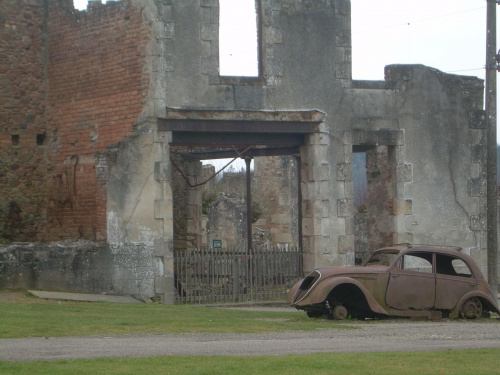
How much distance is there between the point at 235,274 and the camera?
68.3 feet

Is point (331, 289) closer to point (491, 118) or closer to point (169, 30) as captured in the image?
point (169, 30)

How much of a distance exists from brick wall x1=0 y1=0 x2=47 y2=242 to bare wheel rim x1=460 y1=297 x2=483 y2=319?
9944mm

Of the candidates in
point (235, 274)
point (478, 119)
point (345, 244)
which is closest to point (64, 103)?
point (235, 274)

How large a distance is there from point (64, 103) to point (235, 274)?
522cm

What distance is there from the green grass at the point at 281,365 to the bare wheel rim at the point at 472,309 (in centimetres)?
609

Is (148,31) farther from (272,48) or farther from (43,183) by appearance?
(43,183)

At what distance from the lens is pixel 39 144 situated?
71.0 ft

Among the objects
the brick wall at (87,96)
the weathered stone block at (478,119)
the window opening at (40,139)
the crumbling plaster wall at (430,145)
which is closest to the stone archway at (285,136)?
the crumbling plaster wall at (430,145)

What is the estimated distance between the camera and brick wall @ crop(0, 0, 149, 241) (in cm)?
2008

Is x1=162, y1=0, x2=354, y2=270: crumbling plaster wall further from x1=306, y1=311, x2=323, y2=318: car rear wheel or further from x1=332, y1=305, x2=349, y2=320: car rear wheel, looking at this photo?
x1=332, y1=305, x2=349, y2=320: car rear wheel

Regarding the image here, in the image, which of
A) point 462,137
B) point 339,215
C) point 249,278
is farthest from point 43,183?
point 462,137

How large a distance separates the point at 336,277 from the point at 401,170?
6.32m

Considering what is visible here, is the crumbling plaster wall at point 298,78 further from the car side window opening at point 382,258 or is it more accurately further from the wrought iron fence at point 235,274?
the car side window opening at point 382,258

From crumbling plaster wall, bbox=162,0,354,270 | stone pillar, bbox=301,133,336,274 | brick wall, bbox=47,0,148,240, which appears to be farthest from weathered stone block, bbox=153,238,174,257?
stone pillar, bbox=301,133,336,274
